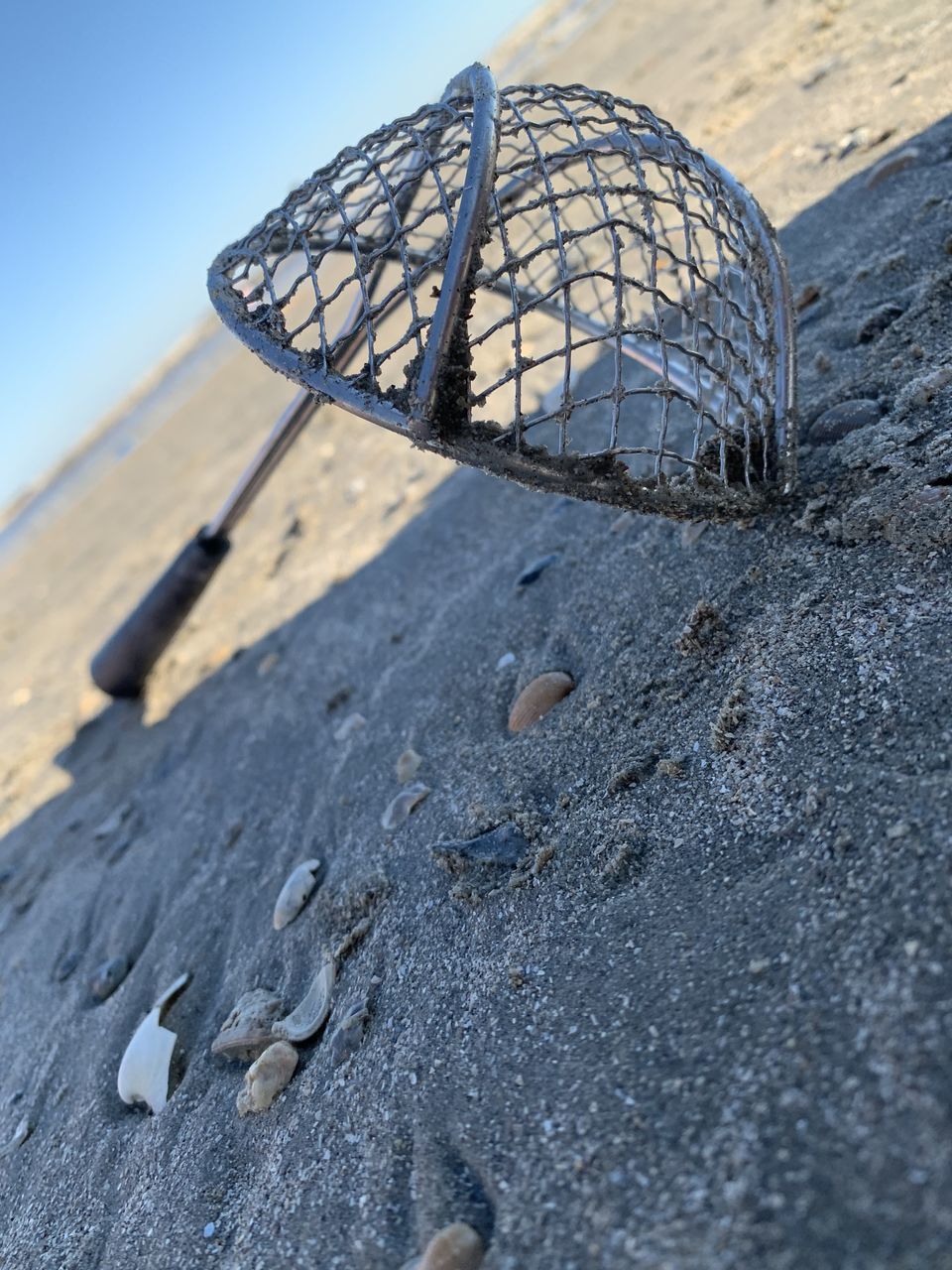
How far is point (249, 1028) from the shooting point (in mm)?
1770

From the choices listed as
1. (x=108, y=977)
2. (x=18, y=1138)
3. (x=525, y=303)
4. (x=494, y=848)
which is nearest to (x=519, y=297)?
(x=525, y=303)

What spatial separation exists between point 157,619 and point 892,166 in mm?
3467

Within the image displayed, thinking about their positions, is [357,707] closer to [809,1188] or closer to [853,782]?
[853,782]

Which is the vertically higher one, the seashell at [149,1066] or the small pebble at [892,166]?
the seashell at [149,1066]

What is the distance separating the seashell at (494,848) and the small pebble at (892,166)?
2852mm

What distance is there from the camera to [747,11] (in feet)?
23.6

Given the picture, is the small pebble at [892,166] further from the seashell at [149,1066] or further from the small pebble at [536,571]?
the seashell at [149,1066]

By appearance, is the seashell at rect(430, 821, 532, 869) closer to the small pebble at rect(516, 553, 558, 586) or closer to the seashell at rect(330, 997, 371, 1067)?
the seashell at rect(330, 997, 371, 1067)

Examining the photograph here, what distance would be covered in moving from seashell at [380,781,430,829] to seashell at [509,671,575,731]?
0.87ft

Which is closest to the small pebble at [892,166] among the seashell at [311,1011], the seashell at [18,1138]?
the seashell at [311,1011]

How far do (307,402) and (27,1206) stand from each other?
217 cm

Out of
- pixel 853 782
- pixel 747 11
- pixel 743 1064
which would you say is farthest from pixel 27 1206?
pixel 747 11

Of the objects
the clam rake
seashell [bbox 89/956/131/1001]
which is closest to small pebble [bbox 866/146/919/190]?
the clam rake

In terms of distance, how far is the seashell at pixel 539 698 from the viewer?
2.04 m
